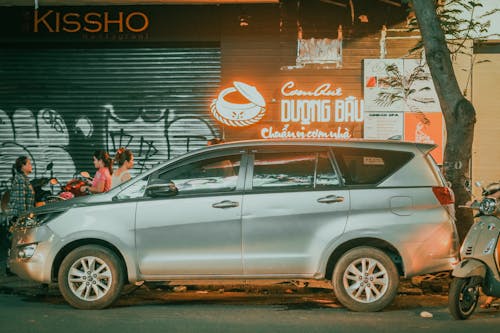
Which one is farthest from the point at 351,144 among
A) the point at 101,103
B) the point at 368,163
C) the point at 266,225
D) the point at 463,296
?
the point at 101,103

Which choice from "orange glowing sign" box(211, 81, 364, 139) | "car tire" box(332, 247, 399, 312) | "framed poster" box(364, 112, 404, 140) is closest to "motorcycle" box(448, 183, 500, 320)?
"car tire" box(332, 247, 399, 312)

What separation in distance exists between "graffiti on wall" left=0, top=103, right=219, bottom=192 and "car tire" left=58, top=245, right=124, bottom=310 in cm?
624

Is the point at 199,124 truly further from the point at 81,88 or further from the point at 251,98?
the point at 81,88

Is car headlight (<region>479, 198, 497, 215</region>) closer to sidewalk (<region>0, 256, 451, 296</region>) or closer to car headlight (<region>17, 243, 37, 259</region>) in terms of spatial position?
sidewalk (<region>0, 256, 451, 296</region>)

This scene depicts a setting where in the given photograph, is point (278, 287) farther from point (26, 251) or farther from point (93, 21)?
point (93, 21)

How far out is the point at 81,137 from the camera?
48.0 ft

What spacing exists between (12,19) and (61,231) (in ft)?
24.2

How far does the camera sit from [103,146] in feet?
48.1

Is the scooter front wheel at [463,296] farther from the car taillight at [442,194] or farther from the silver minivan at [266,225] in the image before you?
the car taillight at [442,194]

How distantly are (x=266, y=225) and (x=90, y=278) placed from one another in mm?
1930

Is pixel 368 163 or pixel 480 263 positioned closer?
pixel 480 263

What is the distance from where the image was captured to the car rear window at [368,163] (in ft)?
27.3

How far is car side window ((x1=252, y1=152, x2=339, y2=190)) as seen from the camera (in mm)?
8352

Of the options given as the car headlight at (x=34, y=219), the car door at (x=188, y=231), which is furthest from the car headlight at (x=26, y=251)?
the car door at (x=188, y=231)
